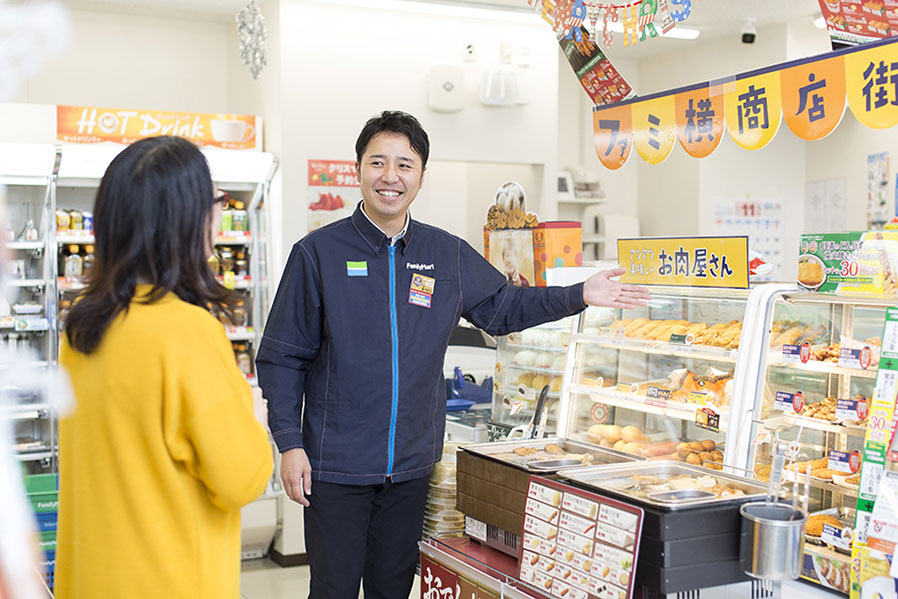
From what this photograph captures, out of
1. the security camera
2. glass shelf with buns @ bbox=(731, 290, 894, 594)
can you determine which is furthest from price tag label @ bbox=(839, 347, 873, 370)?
the security camera

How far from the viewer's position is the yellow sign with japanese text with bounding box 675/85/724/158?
3.25 m

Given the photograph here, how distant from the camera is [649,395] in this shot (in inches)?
123

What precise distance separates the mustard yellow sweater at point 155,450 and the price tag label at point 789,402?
1.71 metres

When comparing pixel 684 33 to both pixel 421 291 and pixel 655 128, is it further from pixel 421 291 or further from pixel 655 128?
pixel 421 291

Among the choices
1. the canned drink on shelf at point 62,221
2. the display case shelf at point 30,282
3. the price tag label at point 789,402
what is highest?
the canned drink on shelf at point 62,221

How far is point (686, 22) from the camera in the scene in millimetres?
7359

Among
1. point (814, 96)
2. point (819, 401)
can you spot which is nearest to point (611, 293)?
point (819, 401)

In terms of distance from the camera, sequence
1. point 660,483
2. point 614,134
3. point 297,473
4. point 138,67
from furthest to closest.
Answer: point 138,67 < point 614,134 < point 297,473 < point 660,483

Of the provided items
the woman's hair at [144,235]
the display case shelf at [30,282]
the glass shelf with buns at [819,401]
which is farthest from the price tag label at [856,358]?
the display case shelf at [30,282]

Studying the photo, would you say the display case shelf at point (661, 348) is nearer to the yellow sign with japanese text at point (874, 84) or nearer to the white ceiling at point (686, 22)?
the yellow sign with japanese text at point (874, 84)

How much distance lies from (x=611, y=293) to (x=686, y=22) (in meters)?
5.27

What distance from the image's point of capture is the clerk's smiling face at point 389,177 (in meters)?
2.77

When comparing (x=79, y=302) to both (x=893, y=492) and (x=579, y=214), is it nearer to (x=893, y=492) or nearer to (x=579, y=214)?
(x=893, y=492)

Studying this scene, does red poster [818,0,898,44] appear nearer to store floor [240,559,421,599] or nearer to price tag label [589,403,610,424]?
price tag label [589,403,610,424]
